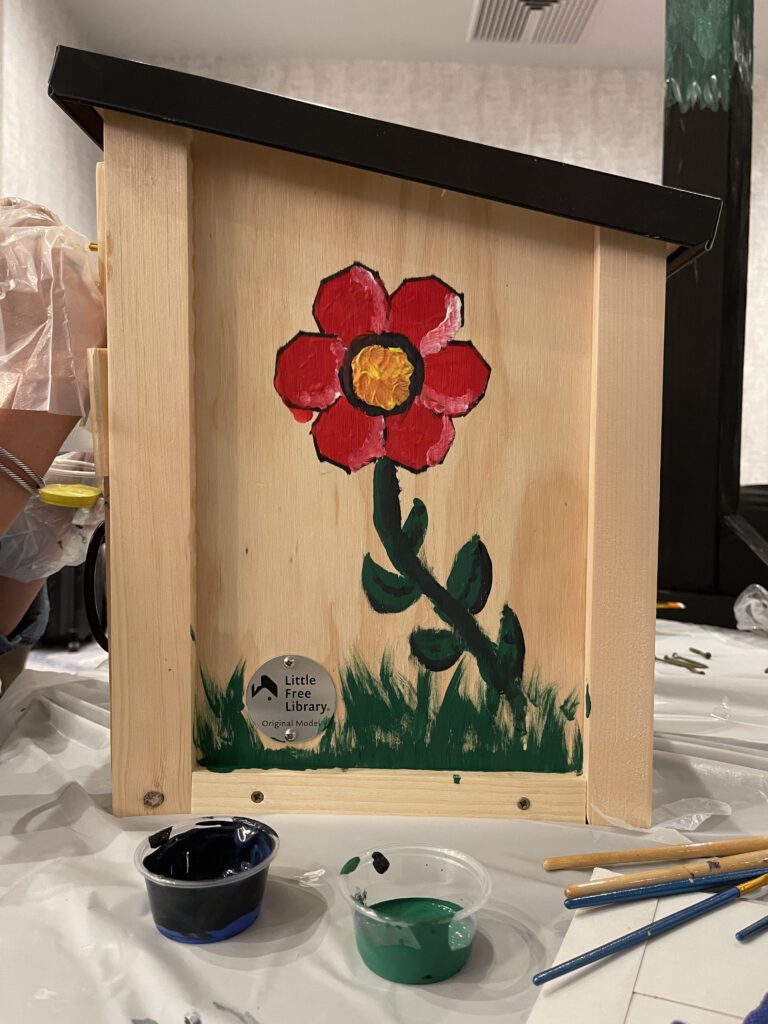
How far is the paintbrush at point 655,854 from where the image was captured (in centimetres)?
71

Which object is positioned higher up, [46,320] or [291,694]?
[46,320]

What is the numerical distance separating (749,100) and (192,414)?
161cm

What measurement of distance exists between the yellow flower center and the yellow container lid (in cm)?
32

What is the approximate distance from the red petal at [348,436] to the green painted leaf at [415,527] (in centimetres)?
7

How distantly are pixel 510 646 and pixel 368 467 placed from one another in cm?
22

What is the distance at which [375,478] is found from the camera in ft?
2.71

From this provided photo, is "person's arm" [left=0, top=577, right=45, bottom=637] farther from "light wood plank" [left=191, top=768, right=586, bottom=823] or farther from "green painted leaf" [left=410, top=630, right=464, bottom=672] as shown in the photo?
"green painted leaf" [left=410, top=630, right=464, bottom=672]

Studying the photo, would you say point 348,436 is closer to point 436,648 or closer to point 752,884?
point 436,648

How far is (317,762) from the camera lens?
0.85m

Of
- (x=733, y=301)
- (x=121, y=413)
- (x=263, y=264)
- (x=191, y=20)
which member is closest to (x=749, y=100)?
(x=733, y=301)

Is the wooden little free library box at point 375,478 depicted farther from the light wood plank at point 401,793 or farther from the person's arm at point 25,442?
the person's arm at point 25,442

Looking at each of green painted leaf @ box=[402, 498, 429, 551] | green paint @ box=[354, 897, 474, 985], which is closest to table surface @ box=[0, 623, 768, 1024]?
green paint @ box=[354, 897, 474, 985]

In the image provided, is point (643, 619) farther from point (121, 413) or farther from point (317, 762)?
point (121, 413)

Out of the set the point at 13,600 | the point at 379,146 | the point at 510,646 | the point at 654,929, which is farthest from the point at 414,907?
the point at 13,600
